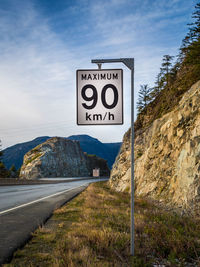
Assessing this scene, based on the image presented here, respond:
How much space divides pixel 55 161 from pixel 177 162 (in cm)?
7471

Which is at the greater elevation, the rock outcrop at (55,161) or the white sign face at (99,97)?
the white sign face at (99,97)

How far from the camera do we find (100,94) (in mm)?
3963

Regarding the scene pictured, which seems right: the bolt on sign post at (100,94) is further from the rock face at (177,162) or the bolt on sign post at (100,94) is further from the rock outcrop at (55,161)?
the rock outcrop at (55,161)

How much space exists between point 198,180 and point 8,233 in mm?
7171

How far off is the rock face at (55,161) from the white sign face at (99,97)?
2876 inches

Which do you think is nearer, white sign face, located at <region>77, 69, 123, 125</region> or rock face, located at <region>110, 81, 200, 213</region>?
white sign face, located at <region>77, 69, 123, 125</region>

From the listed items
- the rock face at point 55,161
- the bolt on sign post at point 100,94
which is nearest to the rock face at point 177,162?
the bolt on sign post at point 100,94

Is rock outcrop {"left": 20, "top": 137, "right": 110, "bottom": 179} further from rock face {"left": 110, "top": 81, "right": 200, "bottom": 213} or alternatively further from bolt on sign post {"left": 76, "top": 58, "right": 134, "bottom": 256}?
bolt on sign post {"left": 76, "top": 58, "right": 134, "bottom": 256}

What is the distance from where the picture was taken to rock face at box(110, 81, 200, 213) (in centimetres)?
959

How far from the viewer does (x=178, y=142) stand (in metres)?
13.0

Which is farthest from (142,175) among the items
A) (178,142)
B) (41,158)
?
(41,158)

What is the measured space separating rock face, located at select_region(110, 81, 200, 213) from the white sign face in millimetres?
5571

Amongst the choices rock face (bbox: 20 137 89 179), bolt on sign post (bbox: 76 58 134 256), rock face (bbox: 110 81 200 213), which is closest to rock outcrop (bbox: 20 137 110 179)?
rock face (bbox: 20 137 89 179)

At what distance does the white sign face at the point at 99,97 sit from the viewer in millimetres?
3906
